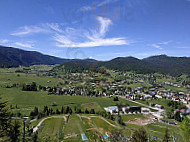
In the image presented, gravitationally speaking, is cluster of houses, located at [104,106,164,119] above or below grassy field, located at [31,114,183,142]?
below

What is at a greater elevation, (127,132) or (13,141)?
(13,141)

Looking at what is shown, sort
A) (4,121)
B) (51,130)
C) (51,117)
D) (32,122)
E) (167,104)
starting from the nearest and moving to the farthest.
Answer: (4,121), (51,130), (32,122), (51,117), (167,104)

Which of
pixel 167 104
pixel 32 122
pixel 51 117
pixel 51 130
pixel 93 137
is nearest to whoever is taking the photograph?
pixel 93 137

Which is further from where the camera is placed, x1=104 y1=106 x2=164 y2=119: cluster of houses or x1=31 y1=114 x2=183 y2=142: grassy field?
x1=104 y1=106 x2=164 y2=119: cluster of houses

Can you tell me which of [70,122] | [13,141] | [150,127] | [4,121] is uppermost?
[4,121]

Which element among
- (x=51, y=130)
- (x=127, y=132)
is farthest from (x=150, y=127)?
(x=51, y=130)

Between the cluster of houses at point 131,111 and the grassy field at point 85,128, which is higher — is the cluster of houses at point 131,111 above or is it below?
below

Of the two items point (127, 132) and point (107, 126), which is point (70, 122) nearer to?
point (107, 126)

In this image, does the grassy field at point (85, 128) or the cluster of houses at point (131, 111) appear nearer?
the grassy field at point (85, 128)

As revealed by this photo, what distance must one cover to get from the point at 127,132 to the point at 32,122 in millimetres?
34486

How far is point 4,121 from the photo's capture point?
455 inches

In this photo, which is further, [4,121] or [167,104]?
[167,104]

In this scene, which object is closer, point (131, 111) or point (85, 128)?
point (85, 128)

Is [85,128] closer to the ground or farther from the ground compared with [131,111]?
farther from the ground
